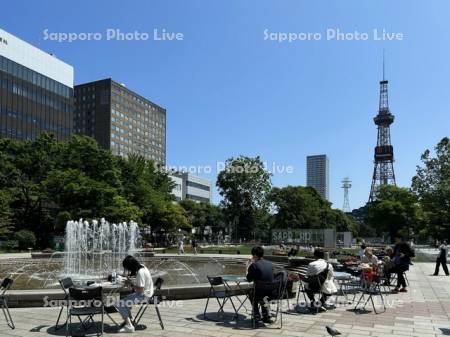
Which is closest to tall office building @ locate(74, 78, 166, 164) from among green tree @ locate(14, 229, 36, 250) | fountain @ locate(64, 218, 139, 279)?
green tree @ locate(14, 229, 36, 250)

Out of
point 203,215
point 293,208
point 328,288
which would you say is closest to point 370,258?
point 328,288

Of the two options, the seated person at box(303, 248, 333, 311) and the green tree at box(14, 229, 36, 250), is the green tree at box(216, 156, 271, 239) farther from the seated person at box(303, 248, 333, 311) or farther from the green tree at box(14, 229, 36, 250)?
the seated person at box(303, 248, 333, 311)

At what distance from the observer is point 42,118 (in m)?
74.3

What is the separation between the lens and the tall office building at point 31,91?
66688mm

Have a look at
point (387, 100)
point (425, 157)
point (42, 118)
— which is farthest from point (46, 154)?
point (387, 100)

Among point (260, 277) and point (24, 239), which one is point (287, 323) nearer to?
point (260, 277)

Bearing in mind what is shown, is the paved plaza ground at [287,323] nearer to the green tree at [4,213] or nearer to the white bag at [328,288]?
the white bag at [328,288]

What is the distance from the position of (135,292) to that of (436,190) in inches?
1514

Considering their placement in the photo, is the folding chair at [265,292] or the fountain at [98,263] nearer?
the folding chair at [265,292]

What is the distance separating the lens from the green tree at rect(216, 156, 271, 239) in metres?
73.4

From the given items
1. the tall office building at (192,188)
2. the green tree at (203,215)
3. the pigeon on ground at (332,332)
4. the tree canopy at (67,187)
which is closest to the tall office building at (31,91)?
Answer: the tree canopy at (67,187)

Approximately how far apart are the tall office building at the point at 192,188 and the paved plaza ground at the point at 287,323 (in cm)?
11421

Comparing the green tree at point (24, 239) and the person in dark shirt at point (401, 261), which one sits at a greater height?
the person in dark shirt at point (401, 261)

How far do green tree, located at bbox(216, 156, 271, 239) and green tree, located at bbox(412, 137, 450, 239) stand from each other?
2991cm
